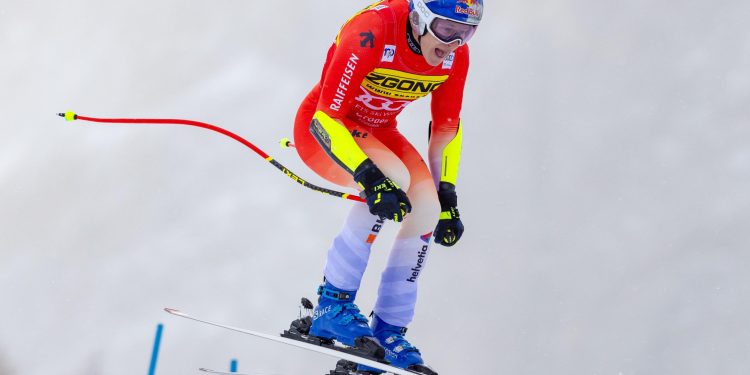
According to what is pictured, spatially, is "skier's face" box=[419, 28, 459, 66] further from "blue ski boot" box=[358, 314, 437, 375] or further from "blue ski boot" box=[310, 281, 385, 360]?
"blue ski boot" box=[358, 314, 437, 375]

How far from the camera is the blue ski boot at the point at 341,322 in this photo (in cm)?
473

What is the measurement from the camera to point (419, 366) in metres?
4.79

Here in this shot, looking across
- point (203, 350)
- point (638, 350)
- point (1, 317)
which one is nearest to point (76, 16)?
point (1, 317)

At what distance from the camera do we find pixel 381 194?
4539 millimetres

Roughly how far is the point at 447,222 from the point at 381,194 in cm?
80

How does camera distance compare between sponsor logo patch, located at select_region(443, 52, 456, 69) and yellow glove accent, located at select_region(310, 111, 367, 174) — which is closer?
yellow glove accent, located at select_region(310, 111, 367, 174)

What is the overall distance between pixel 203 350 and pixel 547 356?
3595 mm

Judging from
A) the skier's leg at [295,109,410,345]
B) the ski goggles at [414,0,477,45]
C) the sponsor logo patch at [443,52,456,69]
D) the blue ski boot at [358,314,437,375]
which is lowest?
the blue ski boot at [358,314,437,375]

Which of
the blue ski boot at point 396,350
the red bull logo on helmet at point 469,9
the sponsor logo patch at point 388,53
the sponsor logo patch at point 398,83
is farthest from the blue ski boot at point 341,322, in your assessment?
the red bull logo on helmet at point 469,9

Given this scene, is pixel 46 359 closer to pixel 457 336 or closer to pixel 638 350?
pixel 457 336

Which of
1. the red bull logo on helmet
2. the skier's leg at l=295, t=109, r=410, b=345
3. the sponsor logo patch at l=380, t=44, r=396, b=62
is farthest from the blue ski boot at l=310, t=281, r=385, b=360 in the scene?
the red bull logo on helmet

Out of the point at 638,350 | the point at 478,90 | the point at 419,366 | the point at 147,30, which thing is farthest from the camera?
the point at 147,30

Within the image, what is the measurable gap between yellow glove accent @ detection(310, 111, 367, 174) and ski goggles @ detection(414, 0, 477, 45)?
2.33 ft

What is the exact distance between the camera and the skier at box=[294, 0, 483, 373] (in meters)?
4.64
